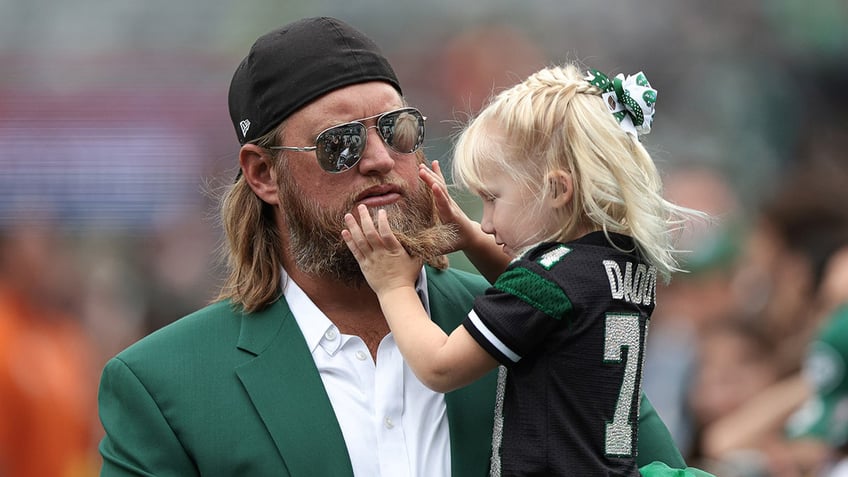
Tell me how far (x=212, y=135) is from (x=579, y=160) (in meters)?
5.21

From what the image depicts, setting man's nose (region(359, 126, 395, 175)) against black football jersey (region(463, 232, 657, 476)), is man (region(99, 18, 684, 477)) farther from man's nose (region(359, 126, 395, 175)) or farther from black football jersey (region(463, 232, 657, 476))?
black football jersey (region(463, 232, 657, 476))

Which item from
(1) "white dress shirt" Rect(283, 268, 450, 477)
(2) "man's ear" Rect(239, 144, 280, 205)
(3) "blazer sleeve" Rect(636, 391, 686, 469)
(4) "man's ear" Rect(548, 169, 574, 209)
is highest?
(2) "man's ear" Rect(239, 144, 280, 205)

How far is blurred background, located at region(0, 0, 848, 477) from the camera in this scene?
24.4 feet

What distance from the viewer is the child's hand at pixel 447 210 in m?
3.01

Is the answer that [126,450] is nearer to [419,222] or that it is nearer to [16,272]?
[419,222]

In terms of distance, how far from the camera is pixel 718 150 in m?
7.72

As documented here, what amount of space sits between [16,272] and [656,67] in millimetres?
3999

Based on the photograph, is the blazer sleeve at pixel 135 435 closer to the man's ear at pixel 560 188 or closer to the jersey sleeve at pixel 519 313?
the jersey sleeve at pixel 519 313

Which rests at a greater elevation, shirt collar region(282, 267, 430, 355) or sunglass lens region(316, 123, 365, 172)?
sunglass lens region(316, 123, 365, 172)

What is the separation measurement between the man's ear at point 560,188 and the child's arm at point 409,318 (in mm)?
324

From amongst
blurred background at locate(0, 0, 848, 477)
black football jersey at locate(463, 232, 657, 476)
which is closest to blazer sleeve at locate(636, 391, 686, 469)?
black football jersey at locate(463, 232, 657, 476)

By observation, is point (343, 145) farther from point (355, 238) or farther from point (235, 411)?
point (235, 411)

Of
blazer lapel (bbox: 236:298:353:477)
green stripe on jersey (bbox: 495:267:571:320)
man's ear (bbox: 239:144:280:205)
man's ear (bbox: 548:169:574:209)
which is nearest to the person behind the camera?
green stripe on jersey (bbox: 495:267:571:320)

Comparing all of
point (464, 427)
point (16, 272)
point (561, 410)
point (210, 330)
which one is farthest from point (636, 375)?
point (16, 272)
